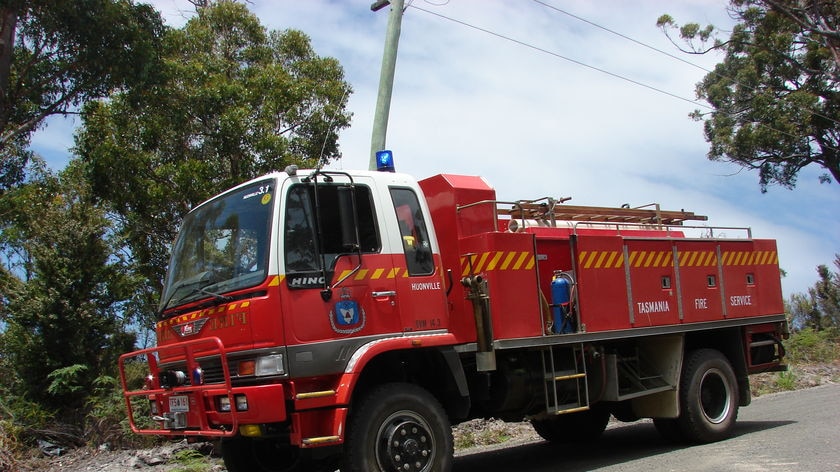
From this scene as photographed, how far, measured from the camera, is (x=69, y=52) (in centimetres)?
1264

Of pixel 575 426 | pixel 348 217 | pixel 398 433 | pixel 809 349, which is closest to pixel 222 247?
pixel 348 217

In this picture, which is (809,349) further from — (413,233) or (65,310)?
(65,310)

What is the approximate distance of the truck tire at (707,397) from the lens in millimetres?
8172

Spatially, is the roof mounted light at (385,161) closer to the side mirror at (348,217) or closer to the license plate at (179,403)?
the side mirror at (348,217)

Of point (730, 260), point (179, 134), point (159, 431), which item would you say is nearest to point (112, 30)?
point (179, 134)

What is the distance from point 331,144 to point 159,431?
11040 millimetres

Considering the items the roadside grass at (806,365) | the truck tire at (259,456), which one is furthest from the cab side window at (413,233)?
the roadside grass at (806,365)

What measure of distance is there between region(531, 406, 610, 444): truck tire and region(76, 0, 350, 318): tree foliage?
7227 millimetres

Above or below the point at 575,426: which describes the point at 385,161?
above

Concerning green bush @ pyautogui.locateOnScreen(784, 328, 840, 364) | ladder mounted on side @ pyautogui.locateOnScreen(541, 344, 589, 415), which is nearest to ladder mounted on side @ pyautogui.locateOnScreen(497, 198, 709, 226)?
ladder mounted on side @ pyautogui.locateOnScreen(541, 344, 589, 415)

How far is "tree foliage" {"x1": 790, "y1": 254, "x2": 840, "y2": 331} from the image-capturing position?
85.3 feet

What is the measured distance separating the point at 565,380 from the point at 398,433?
2200 mm

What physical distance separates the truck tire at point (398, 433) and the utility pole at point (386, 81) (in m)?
A: 4.30

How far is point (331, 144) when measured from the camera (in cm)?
1619
